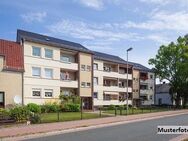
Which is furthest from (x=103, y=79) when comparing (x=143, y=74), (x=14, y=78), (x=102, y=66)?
(x=14, y=78)

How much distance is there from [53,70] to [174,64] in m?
30.9

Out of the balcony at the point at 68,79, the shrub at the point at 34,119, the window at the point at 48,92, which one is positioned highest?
the balcony at the point at 68,79

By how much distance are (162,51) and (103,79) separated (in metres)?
16.2

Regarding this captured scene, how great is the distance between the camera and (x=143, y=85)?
3297 inches

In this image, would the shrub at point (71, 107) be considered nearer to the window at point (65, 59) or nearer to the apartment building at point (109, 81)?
the window at point (65, 59)

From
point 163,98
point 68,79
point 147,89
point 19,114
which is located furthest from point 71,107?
point 163,98

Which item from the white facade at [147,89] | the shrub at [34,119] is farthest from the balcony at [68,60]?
the white facade at [147,89]

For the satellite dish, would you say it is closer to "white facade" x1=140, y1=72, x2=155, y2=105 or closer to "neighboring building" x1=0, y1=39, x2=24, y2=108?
"neighboring building" x1=0, y1=39, x2=24, y2=108

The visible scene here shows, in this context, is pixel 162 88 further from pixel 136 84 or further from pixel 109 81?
pixel 109 81

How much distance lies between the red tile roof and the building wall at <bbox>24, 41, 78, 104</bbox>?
133 cm

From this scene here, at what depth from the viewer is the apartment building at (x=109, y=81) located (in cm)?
6450

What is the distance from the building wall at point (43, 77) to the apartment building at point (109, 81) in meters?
8.66

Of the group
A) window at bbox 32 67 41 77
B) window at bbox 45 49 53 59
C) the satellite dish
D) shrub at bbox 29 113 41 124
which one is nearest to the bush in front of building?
shrub at bbox 29 113 41 124

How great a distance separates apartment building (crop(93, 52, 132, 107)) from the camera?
212 feet
